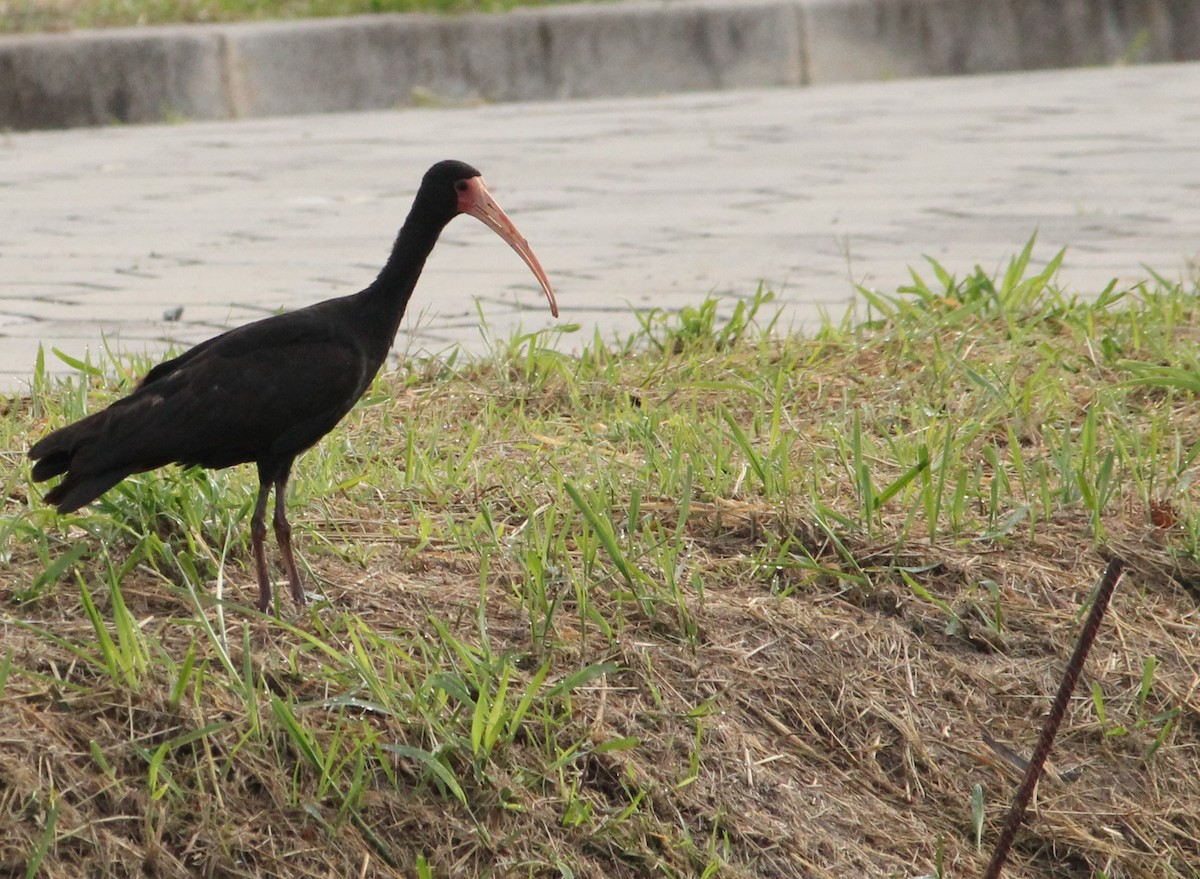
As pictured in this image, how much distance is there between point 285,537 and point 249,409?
227 mm

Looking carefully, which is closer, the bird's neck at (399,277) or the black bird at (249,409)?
the black bird at (249,409)

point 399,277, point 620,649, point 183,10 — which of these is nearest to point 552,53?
point 183,10

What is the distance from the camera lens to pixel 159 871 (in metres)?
2.48

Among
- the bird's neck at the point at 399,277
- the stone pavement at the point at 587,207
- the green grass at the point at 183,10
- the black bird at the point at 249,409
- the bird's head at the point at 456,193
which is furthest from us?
the green grass at the point at 183,10

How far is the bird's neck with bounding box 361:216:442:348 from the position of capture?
322 cm

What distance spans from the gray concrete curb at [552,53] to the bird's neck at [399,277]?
24.5ft

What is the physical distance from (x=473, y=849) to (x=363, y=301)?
41.6 inches

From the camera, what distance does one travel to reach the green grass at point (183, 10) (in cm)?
1081

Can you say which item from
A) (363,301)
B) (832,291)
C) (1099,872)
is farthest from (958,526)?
(832,291)

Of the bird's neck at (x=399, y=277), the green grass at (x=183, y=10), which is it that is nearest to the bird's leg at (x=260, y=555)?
the bird's neck at (x=399, y=277)

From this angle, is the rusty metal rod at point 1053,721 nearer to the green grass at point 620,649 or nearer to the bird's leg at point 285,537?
the green grass at point 620,649

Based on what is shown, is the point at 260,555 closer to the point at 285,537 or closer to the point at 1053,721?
the point at 285,537

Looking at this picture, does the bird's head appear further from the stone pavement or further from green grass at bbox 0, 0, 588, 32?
green grass at bbox 0, 0, 588, 32

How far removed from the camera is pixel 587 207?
7285 millimetres
